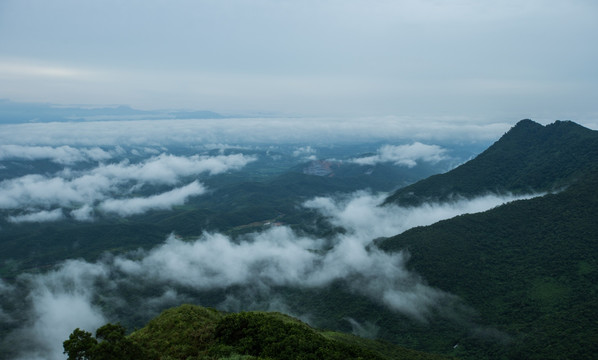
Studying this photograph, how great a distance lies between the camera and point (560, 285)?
11706 centimetres

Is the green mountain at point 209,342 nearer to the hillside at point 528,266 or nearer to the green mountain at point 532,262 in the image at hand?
the hillside at point 528,266

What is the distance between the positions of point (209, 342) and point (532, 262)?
131m

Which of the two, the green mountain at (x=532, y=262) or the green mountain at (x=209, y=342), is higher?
the green mountain at (x=209, y=342)

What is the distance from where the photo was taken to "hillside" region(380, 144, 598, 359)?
9606 cm

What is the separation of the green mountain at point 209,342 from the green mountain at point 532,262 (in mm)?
75852

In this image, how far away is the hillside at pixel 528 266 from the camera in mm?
96062

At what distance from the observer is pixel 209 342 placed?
46188 mm

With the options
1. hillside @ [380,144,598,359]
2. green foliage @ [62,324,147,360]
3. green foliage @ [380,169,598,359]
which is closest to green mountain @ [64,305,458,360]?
green foliage @ [62,324,147,360]

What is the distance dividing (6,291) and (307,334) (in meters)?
204

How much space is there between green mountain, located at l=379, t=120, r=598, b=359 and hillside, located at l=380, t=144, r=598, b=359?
0.27 m

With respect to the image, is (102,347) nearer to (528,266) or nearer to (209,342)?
(209,342)

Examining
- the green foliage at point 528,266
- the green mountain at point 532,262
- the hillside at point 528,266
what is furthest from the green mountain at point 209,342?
→ the green foliage at point 528,266

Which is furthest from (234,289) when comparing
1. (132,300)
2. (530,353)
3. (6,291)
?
(530,353)

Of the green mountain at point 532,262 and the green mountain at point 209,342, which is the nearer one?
the green mountain at point 209,342
